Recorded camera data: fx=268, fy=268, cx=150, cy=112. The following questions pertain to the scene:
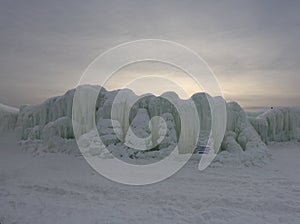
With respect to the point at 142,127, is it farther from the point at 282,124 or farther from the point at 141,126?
the point at 282,124

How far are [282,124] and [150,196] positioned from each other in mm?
13886

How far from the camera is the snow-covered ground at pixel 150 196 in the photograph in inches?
219

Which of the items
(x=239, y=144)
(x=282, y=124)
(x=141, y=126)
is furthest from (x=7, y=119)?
(x=282, y=124)

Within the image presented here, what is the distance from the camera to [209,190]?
24.5 feet

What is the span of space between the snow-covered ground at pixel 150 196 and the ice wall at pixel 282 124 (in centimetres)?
740

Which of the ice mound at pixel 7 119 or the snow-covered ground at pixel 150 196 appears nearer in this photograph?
the snow-covered ground at pixel 150 196

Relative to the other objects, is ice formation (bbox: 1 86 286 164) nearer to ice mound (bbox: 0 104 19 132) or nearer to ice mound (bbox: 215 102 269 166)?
ice mound (bbox: 215 102 269 166)

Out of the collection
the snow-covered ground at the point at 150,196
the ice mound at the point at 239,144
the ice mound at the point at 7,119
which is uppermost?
the ice mound at the point at 7,119

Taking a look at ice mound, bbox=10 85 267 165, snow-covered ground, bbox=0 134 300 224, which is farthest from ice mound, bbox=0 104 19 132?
snow-covered ground, bbox=0 134 300 224

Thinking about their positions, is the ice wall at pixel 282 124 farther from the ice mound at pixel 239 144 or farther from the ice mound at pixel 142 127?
the ice mound at pixel 142 127

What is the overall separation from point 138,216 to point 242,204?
2.50 meters

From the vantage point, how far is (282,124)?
17656 millimetres

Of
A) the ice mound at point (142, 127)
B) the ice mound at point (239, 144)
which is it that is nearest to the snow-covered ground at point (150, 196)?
the ice mound at point (239, 144)

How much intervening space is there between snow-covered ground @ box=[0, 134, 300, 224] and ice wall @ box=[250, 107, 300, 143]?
7405mm
